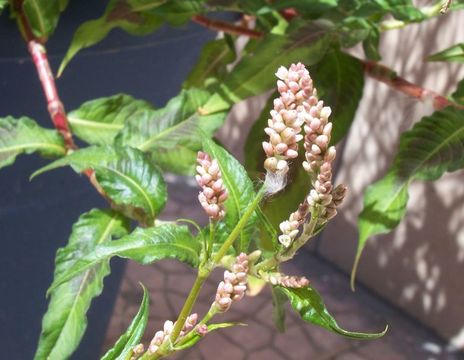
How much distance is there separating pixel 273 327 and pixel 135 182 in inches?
35.6


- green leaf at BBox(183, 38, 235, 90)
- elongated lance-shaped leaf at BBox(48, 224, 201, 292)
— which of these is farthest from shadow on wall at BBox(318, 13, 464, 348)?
elongated lance-shaped leaf at BBox(48, 224, 201, 292)

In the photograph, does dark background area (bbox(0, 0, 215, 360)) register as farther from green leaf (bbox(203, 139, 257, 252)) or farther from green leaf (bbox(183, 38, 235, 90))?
green leaf (bbox(203, 139, 257, 252))

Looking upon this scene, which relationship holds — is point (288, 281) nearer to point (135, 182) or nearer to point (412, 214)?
point (135, 182)

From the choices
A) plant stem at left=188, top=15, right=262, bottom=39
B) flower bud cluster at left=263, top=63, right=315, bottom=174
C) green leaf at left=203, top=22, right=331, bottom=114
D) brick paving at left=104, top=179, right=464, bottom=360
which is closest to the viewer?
flower bud cluster at left=263, top=63, right=315, bottom=174

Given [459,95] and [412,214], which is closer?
[459,95]

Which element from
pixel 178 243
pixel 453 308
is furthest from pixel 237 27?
pixel 453 308

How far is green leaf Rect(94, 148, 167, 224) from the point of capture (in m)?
0.55

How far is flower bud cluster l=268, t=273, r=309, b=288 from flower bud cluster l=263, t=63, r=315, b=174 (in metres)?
0.07

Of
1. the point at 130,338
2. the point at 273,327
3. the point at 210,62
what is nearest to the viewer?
the point at 130,338

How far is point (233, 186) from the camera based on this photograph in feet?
1.34

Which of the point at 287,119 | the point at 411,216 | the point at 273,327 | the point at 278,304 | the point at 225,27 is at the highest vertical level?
the point at 287,119

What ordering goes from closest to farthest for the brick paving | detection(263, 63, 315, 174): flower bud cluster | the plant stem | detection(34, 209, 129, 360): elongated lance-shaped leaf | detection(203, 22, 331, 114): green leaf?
1. detection(263, 63, 315, 174): flower bud cluster
2. detection(34, 209, 129, 360): elongated lance-shaped leaf
3. detection(203, 22, 331, 114): green leaf
4. the plant stem
5. the brick paving

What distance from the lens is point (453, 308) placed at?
1.45 metres

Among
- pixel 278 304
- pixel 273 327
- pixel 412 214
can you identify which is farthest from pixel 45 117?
pixel 412 214
